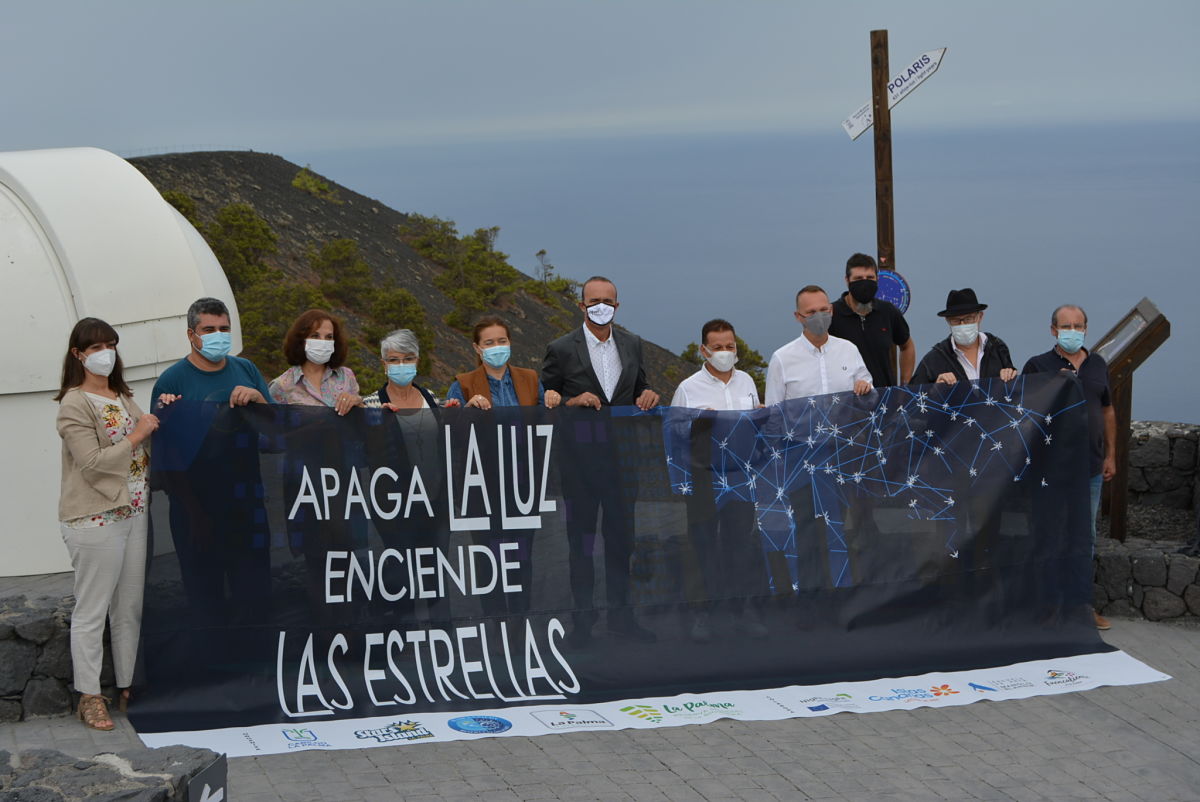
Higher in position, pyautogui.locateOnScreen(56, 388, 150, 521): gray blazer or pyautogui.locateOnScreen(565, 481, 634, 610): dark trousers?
pyautogui.locateOnScreen(56, 388, 150, 521): gray blazer

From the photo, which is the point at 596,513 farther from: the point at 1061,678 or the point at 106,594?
the point at 1061,678

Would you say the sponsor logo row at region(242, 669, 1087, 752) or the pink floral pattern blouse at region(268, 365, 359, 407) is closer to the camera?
the sponsor logo row at region(242, 669, 1087, 752)

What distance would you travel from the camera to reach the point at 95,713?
723 cm

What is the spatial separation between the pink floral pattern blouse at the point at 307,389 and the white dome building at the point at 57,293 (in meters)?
3.45

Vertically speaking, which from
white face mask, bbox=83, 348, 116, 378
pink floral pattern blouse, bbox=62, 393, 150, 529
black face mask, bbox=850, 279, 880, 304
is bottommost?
pink floral pattern blouse, bbox=62, 393, 150, 529

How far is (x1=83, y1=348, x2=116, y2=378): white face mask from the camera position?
6.95 meters

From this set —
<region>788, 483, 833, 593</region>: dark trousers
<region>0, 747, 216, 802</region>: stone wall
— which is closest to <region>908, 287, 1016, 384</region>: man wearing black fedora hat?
<region>788, 483, 833, 593</region>: dark trousers

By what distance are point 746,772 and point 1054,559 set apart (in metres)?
2.89

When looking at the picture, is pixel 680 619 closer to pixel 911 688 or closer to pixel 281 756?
pixel 911 688

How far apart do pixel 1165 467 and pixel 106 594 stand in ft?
28.7

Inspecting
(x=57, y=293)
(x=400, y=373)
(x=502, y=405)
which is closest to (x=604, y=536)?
(x=502, y=405)

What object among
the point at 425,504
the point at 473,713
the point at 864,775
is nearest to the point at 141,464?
the point at 425,504

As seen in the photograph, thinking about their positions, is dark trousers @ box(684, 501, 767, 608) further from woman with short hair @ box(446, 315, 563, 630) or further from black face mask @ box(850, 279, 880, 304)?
black face mask @ box(850, 279, 880, 304)

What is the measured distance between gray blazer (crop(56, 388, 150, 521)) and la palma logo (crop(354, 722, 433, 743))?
1746mm
